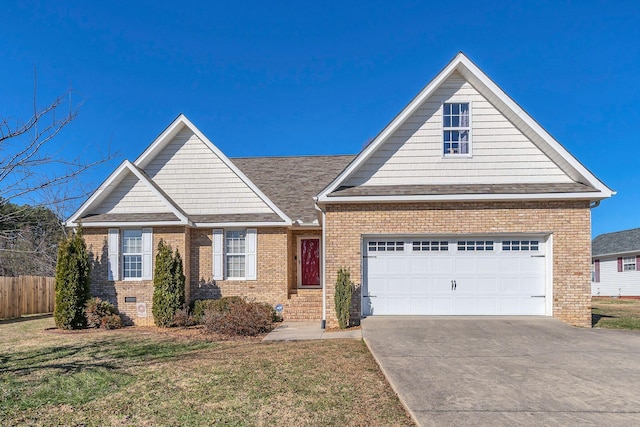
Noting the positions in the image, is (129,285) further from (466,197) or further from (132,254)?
(466,197)

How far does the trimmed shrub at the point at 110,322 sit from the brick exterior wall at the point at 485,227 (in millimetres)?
7208

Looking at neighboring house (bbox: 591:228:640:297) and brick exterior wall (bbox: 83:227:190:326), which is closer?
brick exterior wall (bbox: 83:227:190:326)

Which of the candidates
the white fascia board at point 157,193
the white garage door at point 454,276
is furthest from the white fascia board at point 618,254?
the white fascia board at point 157,193

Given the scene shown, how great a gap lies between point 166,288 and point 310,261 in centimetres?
582

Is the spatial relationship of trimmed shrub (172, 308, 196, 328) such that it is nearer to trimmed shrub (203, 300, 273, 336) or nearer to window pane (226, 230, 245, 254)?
trimmed shrub (203, 300, 273, 336)

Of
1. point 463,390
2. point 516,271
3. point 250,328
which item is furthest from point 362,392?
point 516,271

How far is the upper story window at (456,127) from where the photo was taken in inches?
497

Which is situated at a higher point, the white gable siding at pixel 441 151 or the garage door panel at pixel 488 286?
the white gable siding at pixel 441 151

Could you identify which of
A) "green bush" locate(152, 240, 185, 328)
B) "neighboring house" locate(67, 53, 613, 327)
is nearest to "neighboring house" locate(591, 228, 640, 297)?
"neighboring house" locate(67, 53, 613, 327)

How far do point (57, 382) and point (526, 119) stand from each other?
1269 centimetres

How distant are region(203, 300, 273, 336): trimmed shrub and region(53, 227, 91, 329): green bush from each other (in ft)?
15.2

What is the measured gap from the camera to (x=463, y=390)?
19.7ft

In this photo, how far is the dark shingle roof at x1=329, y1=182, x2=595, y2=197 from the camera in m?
11.8

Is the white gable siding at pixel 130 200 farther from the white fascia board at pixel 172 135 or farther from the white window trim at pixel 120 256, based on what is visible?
the white fascia board at pixel 172 135
